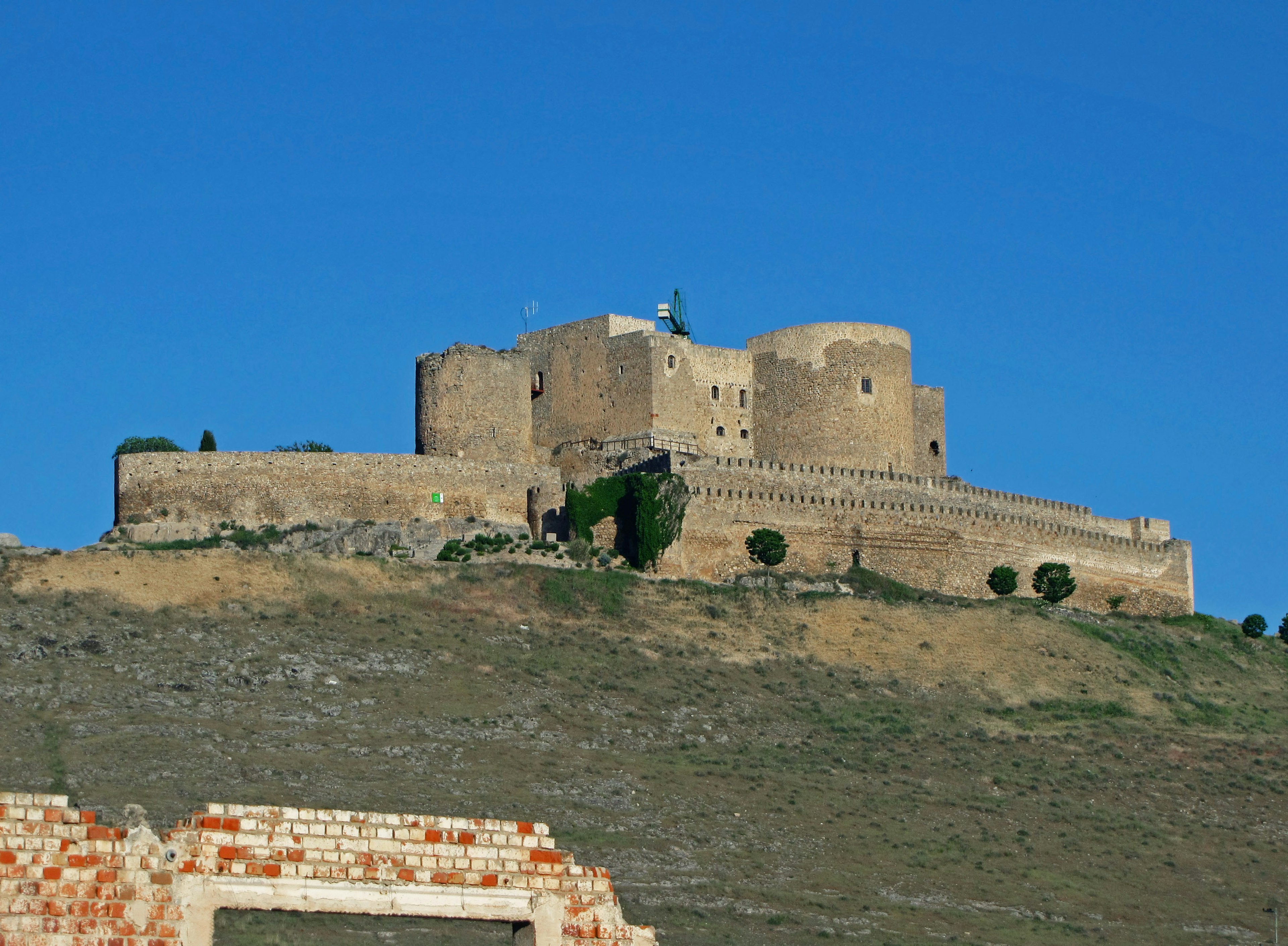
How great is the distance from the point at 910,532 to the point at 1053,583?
448cm

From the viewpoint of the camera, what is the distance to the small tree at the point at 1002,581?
53344mm

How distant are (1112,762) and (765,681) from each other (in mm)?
7672

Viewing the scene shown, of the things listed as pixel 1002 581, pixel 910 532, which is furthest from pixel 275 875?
pixel 1002 581

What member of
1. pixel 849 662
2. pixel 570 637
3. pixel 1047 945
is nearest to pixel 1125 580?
pixel 849 662

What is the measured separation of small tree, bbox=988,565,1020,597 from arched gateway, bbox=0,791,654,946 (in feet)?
125

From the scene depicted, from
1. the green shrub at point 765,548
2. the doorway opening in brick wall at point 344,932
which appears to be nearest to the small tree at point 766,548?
the green shrub at point 765,548

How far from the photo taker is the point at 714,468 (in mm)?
51125

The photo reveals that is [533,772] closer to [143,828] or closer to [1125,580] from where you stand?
[143,828]

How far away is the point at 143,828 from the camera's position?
580 inches

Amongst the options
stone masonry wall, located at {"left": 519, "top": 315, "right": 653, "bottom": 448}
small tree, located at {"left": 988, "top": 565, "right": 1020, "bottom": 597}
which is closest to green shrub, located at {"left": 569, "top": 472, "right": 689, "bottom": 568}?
stone masonry wall, located at {"left": 519, "top": 315, "right": 653, "bottom": 448}

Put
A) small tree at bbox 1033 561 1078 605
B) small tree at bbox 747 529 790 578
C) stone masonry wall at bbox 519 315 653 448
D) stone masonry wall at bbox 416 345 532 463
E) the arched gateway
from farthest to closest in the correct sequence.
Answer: stone masonry wall at bbox 519 315 653 448 → small tree at bbox 1033 561 1078 605 → stone masonry wall at bbox 416 345 532 463 → small tree at bbox 747 529 790 578 → the arched gateway

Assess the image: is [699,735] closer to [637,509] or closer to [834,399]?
[637,509]

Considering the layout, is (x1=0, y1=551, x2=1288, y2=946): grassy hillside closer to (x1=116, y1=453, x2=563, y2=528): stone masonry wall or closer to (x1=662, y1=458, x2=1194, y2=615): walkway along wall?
(x1=662, y1=458, x2=1194, y2=615): walkway along wall

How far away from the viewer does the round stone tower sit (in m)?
55.4
